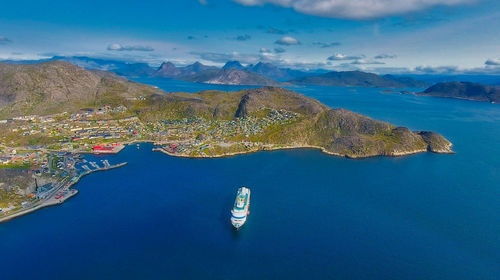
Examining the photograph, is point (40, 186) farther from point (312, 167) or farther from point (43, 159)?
point (312, 167)

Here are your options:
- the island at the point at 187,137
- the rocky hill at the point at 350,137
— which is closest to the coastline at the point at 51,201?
the island at the point at 187,137

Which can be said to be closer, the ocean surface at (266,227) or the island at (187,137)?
the ocean surface at (266,227)

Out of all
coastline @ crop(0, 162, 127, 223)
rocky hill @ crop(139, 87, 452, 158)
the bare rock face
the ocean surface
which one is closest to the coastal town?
coastline @ crop(0, 162, 127, 223)

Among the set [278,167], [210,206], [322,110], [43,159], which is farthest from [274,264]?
[322,110]

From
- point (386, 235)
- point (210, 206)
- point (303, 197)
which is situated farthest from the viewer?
point (303, 197)

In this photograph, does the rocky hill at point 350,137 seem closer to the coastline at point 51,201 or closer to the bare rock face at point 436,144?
the bare rock face at point 436,144

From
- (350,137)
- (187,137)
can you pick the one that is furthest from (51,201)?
(350,137)

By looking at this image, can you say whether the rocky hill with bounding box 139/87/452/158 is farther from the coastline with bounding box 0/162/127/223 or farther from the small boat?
the coastline with bounding box 0/162/127/223
